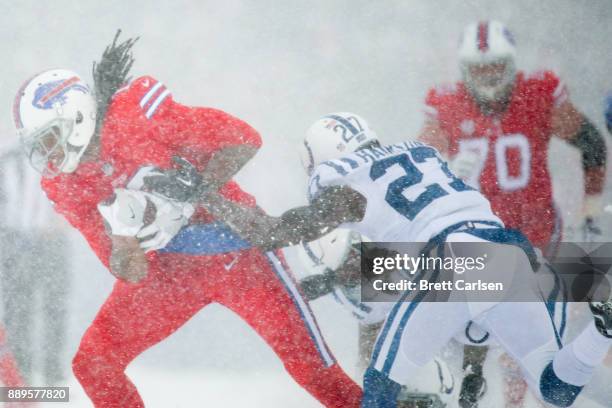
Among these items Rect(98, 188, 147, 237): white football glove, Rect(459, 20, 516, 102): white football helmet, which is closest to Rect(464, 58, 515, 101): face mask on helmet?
Rect(459, 20, 516, 102): white football helmet

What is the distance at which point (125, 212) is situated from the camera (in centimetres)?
201

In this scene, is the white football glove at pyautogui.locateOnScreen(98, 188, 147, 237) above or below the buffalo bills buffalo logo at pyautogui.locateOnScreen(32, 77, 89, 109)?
below

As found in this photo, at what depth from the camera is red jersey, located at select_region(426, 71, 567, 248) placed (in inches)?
101

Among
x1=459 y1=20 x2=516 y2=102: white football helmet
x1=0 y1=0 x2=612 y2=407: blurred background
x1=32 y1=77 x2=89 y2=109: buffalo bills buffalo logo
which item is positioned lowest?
x1=32 y1=77 x2=89 y2=109: buffalo bills buffalo logo

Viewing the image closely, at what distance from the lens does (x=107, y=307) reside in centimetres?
221

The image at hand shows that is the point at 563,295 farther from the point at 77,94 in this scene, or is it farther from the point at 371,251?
the point at 77,94

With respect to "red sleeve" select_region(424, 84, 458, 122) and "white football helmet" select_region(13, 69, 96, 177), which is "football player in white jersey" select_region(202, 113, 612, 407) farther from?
"red sleeve" select_region(424, 84, 458, 122)

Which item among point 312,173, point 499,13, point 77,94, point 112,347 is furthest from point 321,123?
point 499,13

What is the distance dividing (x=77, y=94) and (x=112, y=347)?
705mm

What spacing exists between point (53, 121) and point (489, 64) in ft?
4.61

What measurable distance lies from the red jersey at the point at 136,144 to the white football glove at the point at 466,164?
2.51 ft

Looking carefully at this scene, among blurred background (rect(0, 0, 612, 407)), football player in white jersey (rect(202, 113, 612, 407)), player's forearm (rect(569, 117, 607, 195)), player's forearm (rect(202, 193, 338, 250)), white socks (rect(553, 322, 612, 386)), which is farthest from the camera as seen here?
blurred background (rect(0, 0, 612, 407))

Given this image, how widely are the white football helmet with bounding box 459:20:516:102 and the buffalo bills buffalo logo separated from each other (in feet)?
4.22

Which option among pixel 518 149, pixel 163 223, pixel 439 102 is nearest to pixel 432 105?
pixel 439 102
